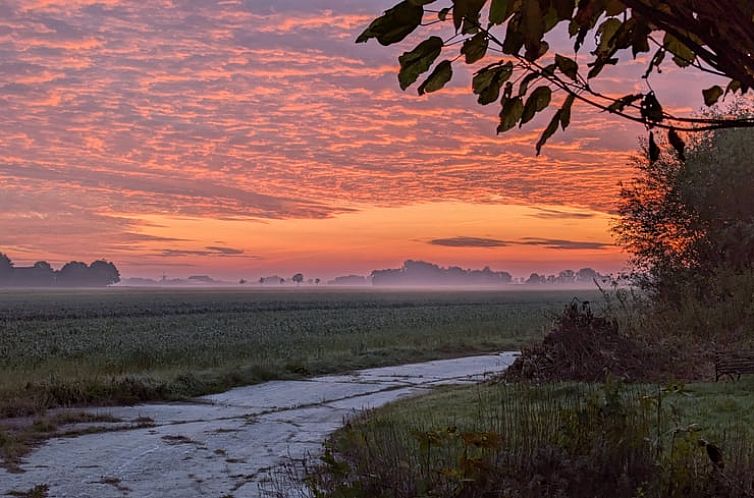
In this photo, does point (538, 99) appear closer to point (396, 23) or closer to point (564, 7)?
point (564, 7)

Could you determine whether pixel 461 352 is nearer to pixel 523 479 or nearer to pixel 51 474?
pixel 51 474

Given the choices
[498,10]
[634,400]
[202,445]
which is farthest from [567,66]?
[202,445]

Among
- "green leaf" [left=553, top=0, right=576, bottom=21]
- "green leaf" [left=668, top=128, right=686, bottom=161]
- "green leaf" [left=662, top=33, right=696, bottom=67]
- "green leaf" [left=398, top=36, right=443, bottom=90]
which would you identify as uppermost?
"green leaf" [left=662, top=33, right=696, bottom=67]

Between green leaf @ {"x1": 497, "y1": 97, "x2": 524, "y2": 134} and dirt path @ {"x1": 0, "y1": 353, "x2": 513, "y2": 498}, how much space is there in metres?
6.58

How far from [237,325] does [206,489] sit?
39517 mm

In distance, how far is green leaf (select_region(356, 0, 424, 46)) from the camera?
6.23 ft

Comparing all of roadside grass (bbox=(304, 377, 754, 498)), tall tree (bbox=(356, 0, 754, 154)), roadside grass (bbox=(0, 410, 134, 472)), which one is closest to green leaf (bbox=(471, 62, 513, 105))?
tall tree (bbox=(356, 0, 754, 154))

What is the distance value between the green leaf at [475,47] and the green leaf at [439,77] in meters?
0.11

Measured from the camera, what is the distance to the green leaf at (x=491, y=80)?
245cm

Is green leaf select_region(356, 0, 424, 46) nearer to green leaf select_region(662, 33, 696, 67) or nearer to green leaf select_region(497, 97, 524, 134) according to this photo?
green leaf select_region(497, 97, 524, 134)

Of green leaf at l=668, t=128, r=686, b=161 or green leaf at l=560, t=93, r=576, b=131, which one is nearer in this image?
green leaf at l=668, t=128, r=686, b=161

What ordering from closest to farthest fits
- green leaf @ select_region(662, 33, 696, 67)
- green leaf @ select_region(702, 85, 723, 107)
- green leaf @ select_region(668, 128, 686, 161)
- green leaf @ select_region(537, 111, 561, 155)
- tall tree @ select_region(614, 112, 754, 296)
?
green leaf @ select_region(668, 128, 686, 161) → green leaf @ select_region(537, 111, 561, 155) → green leaf @ select_region(662, 33, 696, 67) → green leaf @ select_region(702, 85, 723, 107) → tall tree @ select_region(614, 112, 754, 296)

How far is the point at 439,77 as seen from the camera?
2.25m

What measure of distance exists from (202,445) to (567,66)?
9.49 metres
